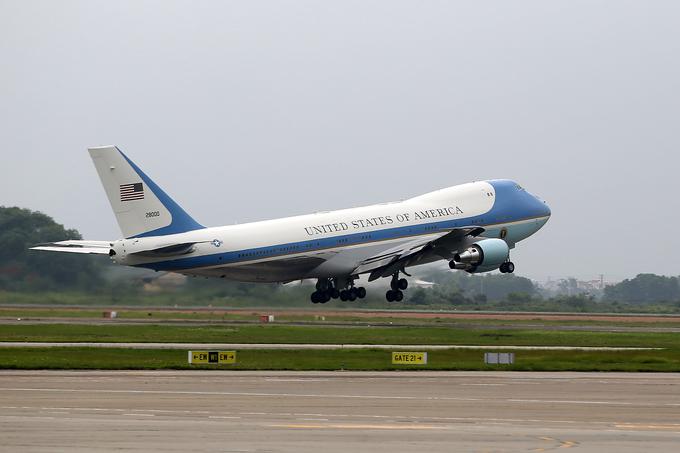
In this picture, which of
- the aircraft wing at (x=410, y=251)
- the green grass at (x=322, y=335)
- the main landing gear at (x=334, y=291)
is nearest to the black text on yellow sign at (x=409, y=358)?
the green grass at (x=322, y=335)

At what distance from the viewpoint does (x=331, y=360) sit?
142ft

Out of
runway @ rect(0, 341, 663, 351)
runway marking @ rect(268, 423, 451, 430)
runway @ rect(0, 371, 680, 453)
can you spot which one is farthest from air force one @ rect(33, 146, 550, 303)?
runway marking @ rect(268, 423, 451, 430)

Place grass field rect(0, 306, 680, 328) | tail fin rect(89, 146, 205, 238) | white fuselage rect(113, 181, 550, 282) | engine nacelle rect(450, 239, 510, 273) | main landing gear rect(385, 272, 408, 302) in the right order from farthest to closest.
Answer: main landing gear rect(385, 272, 408, 302) < grass field rect(0, 306, 680, 328) < engine nacelle rect(450, 239, 510, 273) < white fuselage rect(113, 181, 550, 282) < tail fin rect(89, 146, 205, 238)

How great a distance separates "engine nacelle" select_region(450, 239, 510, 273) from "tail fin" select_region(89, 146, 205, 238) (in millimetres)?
17628

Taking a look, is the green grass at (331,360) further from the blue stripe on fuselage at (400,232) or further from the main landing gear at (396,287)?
the main landing gear at (396,287)

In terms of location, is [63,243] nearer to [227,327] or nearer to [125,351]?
[227,327]

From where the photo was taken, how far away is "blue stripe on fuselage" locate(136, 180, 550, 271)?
62.8 m

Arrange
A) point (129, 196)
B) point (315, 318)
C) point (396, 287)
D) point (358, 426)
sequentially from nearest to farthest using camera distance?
1. point (358, 426)
2. point (129, 196)
3. point (315, 318)
4. point (396, 287)

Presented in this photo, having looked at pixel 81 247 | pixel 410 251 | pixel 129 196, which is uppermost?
pixel 129 196

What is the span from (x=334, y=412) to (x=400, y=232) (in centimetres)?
4334

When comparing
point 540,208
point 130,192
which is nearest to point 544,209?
point 540,208

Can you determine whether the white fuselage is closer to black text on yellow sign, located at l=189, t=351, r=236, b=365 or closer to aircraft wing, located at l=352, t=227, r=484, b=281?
aircraft wing, located at l=352, t=227, r=484, b=281

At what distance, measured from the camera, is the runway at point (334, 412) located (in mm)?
21906

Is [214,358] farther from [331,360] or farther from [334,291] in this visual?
[334,291]
